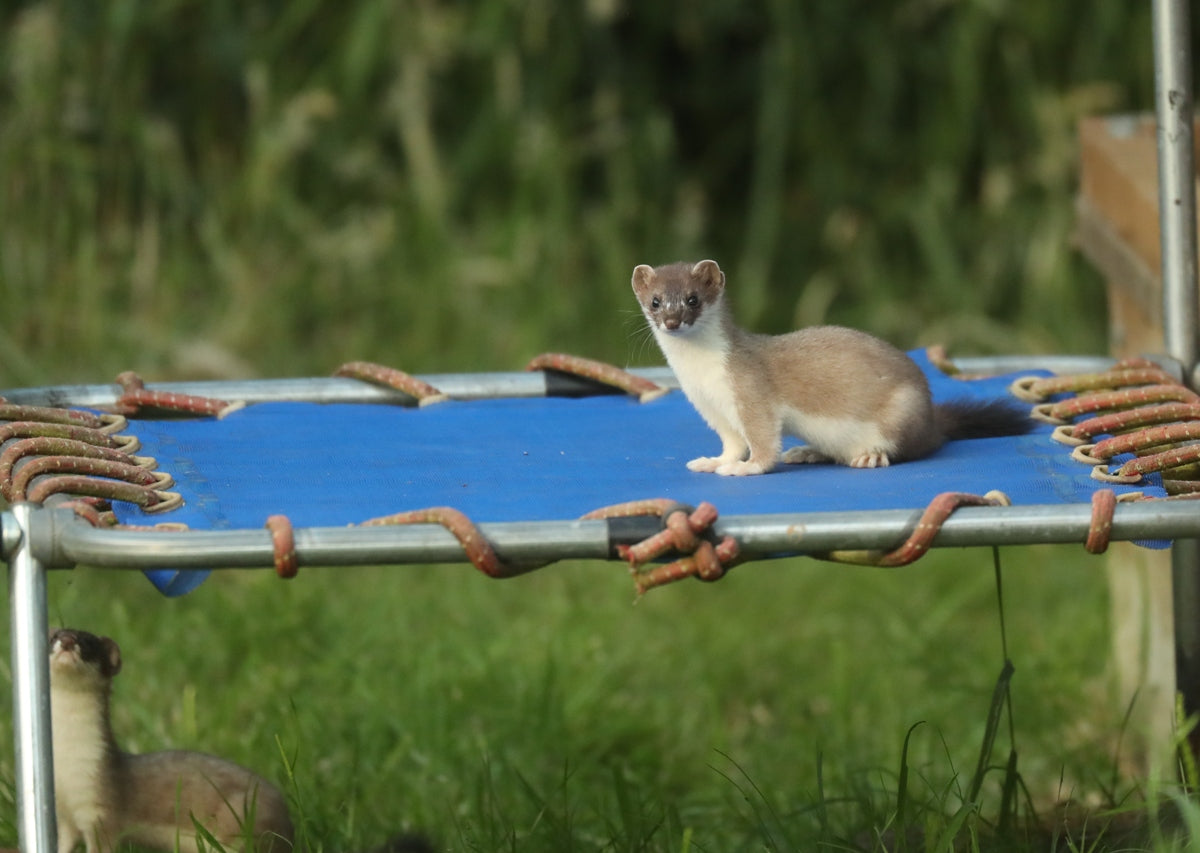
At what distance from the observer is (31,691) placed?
81.6 inches

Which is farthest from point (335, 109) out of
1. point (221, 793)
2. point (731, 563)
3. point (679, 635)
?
point (731, 563)

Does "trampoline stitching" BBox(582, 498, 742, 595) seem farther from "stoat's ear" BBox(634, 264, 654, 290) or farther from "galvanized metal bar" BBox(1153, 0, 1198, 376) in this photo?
"galvanized metal bar" BBox(1153, 0, 1198, 376)

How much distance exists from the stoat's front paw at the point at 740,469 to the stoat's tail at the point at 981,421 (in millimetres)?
339

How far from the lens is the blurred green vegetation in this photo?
5.60 m

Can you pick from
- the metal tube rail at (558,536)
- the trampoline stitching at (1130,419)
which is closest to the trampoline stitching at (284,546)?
the metal tube rail at (558,536)

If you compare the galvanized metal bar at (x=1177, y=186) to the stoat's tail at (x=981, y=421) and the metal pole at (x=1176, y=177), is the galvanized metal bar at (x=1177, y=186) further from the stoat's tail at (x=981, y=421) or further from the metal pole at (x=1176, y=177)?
the stoat's tail at (x=981, y=421)

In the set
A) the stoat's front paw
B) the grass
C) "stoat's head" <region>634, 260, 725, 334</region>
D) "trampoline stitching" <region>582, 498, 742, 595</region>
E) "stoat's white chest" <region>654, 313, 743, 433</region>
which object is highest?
"stoat's head" <region>634, 260, 725, 334</region>

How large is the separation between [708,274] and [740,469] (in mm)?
346

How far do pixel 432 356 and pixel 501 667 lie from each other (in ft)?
6.46

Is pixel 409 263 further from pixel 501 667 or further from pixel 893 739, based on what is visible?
pixel 893 739

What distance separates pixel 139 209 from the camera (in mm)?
5895

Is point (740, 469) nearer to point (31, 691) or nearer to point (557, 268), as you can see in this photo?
point (31, 691)

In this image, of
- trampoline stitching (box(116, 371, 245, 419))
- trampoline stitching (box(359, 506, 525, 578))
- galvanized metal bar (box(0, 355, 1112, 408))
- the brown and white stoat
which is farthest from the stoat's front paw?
trampoline stitching (box(116, 371, 245, 419))

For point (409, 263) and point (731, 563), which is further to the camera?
point (409, 263)
